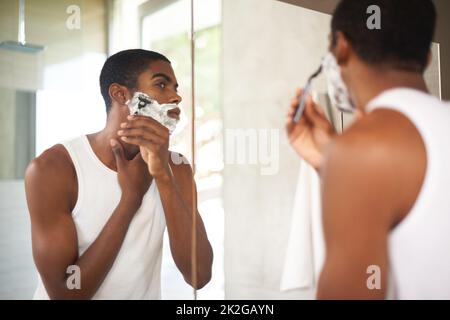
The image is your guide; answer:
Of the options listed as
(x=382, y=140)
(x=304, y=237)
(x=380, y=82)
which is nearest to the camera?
(x=382, y=140)

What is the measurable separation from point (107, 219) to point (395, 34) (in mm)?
756

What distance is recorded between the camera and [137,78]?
1152mm

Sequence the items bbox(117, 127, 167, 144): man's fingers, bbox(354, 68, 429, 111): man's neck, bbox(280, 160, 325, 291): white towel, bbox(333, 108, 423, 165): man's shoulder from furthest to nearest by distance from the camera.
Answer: bbox(117, 127, 167, 144): man's fingers, bbox(280, 160, 325, 291): white towel, bbox(354, 68, 429, 111): man's neck, bbox(333, 108, 423, 165): man's shoulder

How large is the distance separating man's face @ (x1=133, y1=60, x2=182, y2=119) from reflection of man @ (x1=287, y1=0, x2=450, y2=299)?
410mm

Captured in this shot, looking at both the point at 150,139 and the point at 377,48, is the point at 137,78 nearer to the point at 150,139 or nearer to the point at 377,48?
the point at 150,139

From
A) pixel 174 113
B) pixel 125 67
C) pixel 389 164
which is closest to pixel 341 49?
pixel 389 164

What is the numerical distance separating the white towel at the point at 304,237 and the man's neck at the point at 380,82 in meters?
0.20

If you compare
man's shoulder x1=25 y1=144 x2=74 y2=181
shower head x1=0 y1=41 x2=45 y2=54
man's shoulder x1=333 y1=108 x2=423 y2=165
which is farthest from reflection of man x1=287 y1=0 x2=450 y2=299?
shower head x1=0 y1=41 x2=45 y2=54

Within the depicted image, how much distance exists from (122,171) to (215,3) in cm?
47

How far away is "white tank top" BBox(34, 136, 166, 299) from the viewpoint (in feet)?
3.66

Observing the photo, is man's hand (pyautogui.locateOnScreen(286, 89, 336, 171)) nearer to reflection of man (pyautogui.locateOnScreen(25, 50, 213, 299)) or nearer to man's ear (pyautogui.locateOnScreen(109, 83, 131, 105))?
reflection of man (pyautogui.locateOnScreen(25, 50, 213, 299))

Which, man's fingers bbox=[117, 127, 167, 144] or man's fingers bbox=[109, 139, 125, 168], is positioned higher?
man's fingers bbox=[117, 127, 167, 144]
